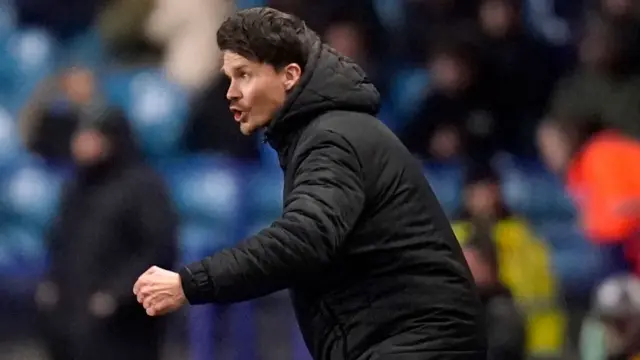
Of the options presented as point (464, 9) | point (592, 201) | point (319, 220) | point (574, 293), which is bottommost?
point (574, 293)

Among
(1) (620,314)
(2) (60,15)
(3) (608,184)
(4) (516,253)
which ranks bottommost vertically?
(1) (620,314)

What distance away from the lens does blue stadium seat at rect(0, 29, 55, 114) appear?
287 inches

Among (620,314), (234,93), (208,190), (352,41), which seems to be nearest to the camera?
(234,93)

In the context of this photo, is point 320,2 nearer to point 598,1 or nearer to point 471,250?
point 598,1

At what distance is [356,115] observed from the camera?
303cm

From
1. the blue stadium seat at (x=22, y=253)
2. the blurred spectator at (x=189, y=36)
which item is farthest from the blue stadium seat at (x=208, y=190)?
the blue stadium seat at (x=22, y=253)

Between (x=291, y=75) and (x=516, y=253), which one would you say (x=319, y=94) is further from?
(x=516, y=253)

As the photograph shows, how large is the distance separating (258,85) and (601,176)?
349cm

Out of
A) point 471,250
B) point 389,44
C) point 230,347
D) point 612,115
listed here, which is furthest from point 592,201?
point 230,347

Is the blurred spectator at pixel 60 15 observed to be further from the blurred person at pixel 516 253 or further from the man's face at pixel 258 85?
the man's face at pixel 258 85

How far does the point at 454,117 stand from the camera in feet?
21.0

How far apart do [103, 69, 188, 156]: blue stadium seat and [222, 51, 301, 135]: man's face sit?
382 centimetres

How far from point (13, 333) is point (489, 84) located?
105 inches

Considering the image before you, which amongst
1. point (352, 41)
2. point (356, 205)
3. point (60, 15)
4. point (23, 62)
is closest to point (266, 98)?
point (356, 205)
